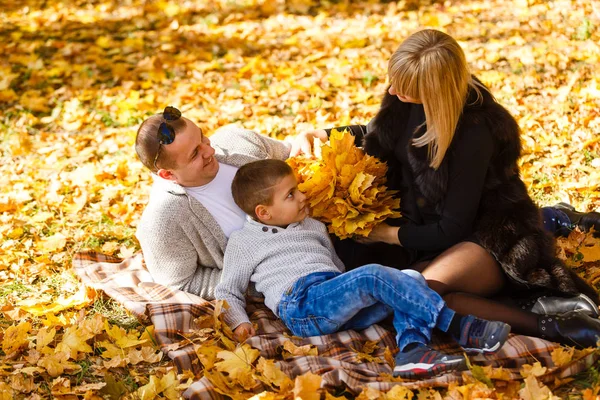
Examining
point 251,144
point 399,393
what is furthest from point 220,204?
point 399,393

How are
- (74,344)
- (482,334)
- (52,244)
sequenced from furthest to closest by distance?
(52,244) → (74,344) → (482,334)

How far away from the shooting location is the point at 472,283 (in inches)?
133

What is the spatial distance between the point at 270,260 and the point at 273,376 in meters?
0.71

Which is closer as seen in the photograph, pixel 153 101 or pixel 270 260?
pixel 270 260

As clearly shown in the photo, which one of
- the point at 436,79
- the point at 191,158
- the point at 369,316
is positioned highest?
the point at 436,79

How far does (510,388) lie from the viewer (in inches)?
→ 112

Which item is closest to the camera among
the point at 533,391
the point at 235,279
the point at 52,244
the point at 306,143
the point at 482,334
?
the point at 533,391

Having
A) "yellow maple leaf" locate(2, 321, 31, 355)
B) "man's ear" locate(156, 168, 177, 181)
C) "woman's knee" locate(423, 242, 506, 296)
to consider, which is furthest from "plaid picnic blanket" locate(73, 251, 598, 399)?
"man's ear" locate(156, 168, 177, 181)

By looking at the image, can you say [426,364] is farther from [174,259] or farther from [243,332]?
[174,259]

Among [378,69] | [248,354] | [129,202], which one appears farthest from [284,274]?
[378,69]

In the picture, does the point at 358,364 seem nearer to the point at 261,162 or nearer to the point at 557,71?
the point at 261,162

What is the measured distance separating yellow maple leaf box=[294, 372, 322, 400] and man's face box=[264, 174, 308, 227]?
93 cm

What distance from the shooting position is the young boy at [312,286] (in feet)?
9.95

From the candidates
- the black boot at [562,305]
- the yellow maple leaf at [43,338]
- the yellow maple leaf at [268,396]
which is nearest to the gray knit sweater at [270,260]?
the yellow maple leaf at [268,396]
